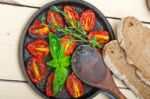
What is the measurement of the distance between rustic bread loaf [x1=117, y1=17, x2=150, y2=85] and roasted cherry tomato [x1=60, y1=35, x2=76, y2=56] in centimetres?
14

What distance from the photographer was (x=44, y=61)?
99cm

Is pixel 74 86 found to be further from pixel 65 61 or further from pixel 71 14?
Answer: pixel 71 14

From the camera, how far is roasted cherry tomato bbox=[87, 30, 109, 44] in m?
1.03

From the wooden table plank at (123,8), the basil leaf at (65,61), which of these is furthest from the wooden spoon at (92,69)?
the wooden table plank at (123,8)

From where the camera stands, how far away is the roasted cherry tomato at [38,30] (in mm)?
972

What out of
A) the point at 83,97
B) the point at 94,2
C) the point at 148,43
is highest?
the point at 94,2

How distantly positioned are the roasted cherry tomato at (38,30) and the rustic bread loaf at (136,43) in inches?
8.6

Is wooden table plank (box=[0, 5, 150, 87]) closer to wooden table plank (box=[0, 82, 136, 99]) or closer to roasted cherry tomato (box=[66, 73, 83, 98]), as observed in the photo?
wooden table plank (box=[0, 82, 136, 99])

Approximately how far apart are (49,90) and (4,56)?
0.16 m

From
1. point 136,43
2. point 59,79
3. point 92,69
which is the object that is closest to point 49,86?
point 59,79

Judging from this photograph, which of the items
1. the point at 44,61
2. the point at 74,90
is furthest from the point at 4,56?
the point at 74,90

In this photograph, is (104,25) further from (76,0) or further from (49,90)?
(49,90)

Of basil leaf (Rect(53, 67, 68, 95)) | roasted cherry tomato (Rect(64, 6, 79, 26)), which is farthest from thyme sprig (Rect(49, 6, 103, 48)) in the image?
basil leaf (Rect(53, 67, 68, 95))

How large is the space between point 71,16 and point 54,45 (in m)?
0.10
